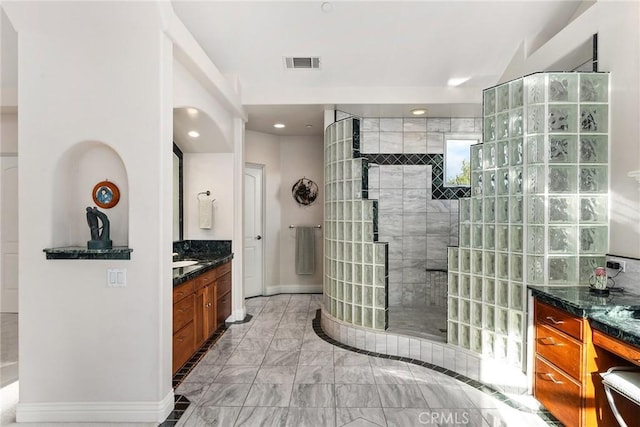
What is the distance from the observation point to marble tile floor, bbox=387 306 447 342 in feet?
10.7

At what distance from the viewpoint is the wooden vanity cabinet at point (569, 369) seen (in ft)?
6.11

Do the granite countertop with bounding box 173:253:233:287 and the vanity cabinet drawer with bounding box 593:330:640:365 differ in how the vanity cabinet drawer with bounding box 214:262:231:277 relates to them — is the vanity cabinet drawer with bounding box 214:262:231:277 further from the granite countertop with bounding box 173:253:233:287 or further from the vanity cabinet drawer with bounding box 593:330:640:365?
the vanity cabinet drawer with bounding box 593:330:640:365

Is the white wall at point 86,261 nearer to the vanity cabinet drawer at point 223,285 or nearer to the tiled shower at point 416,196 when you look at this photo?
the vanity cabinet drawer at point 223,285

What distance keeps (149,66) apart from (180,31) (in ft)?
1.54

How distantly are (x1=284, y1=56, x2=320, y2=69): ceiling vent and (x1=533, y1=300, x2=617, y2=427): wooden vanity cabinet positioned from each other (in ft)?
9.77

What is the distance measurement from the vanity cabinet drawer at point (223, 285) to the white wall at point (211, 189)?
19.4 inches

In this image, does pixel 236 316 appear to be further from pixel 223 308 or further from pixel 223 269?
pixel 223 269

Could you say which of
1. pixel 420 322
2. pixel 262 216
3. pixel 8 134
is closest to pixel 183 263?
pixel 262 216

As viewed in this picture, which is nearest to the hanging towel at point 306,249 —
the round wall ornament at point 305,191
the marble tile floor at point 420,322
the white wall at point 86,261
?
the round wall ornament at point 305,191

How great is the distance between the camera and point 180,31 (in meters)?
2.43

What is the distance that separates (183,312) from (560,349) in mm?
2756

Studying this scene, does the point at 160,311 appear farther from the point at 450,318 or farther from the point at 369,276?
the point at 450,318

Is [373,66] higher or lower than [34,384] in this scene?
higher

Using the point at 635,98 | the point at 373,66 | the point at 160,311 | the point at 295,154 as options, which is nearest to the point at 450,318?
the point at 635,98
